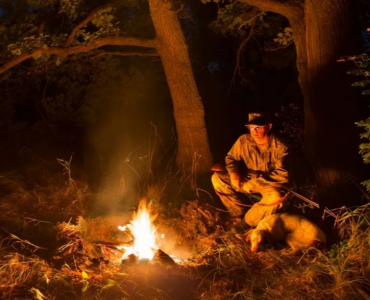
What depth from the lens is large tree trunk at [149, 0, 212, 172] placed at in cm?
819

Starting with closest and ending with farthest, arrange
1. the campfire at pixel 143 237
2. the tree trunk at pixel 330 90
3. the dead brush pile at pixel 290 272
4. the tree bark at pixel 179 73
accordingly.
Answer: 1. the dead brush pile at pixel 290 272
2. the campfire at pixel 143 237
3. the tree trunk at pixel 330 90
4. the tree bark at pixel 179 73

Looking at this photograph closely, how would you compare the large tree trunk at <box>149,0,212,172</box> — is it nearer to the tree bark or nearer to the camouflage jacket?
the tree bark

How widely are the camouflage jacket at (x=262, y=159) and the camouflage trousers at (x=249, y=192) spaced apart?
0.15 m

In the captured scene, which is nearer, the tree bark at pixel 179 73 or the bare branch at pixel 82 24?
the tree bark at pixel 179 73

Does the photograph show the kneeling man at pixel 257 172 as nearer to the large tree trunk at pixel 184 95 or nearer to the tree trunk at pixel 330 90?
the tree trunk at pixel 330 90

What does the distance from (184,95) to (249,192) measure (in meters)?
2.98

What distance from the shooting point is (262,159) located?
5.94m

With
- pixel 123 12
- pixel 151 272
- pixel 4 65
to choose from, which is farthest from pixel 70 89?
pixel 151 272

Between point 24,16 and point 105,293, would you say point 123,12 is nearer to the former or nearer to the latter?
point 24,16

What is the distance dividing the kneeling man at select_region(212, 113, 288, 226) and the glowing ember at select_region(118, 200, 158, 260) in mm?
1188

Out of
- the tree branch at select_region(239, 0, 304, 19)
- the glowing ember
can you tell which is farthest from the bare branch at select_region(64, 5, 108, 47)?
the glowing ember

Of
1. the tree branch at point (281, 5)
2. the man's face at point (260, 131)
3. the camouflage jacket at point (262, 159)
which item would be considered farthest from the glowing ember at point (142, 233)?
the tree branch at point (281, 5)

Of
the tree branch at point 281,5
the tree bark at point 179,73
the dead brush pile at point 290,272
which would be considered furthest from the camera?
the tree bark at point 179,73

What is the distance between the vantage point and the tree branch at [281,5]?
7250 millimetres
